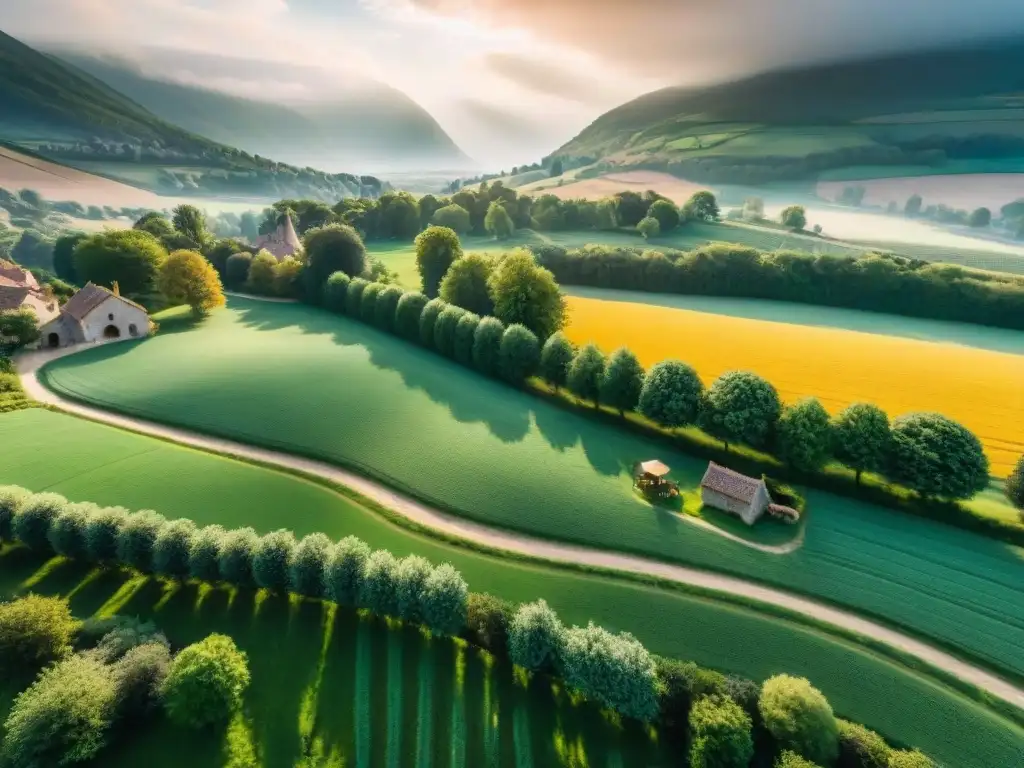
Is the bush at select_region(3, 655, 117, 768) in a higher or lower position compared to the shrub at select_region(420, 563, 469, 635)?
lower

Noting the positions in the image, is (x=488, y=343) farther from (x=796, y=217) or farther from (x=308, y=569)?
(x=796, y=217)

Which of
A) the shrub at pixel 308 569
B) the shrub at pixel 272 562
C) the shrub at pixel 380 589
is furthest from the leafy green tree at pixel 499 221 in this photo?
the shrub at pixel 380 589

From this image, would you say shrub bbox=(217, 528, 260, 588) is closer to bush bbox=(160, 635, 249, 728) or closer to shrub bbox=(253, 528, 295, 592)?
shrub bbox=(253, 528, 295, 592)

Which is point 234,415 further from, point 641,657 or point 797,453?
point 797,453

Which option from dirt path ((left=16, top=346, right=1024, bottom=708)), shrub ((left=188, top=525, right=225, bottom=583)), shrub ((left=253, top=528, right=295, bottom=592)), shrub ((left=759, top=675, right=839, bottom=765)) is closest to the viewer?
shrub ((left=759, top=675, right=839, bottom=765))

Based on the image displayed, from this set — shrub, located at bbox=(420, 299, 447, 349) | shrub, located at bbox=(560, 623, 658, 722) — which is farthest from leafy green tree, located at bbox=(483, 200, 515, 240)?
shrub, located at bbox=(560, 623, 658, 722)

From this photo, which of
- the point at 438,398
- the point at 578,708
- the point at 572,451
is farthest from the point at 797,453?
the point at 438,398
